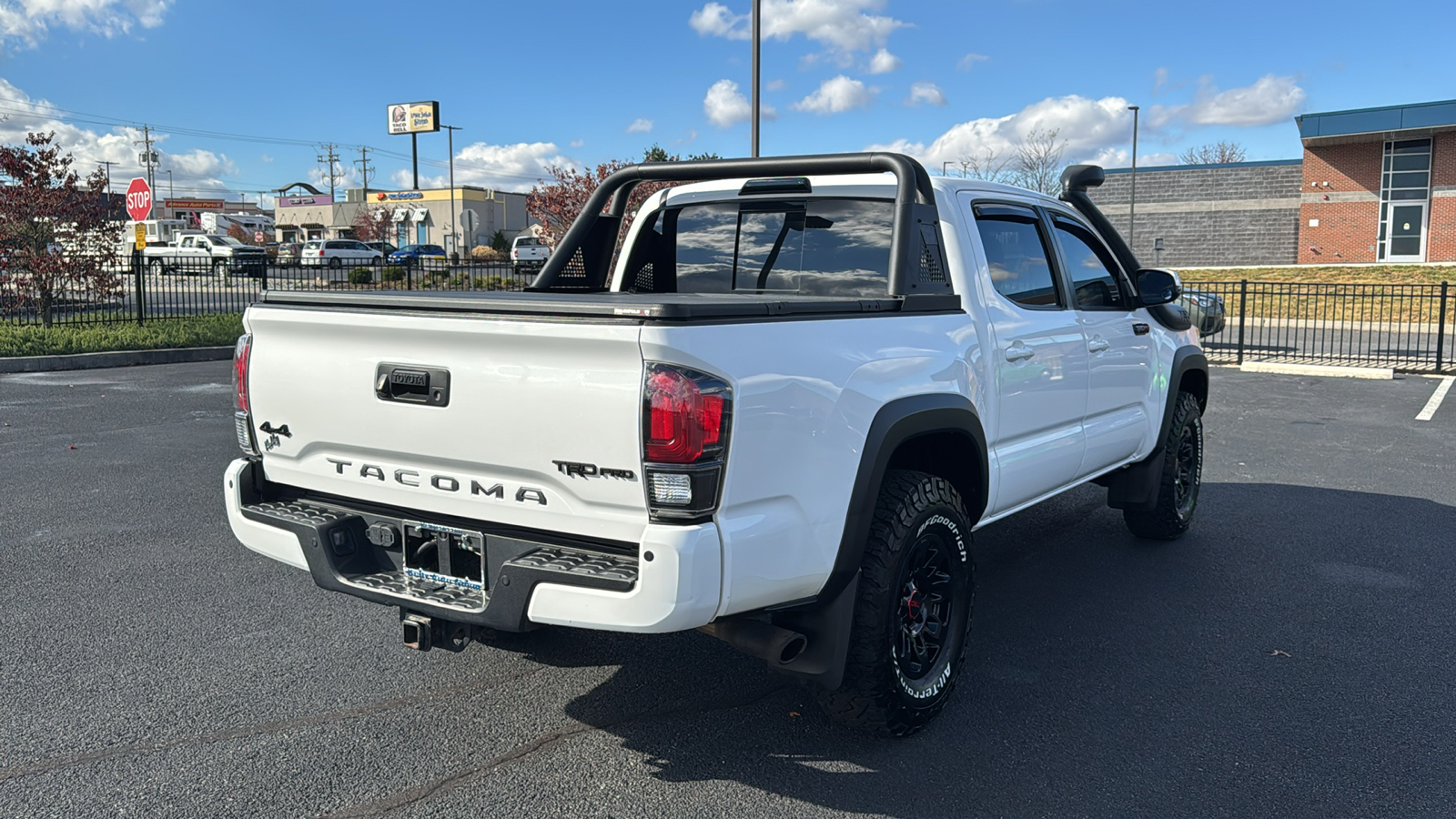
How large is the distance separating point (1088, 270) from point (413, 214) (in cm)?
7728

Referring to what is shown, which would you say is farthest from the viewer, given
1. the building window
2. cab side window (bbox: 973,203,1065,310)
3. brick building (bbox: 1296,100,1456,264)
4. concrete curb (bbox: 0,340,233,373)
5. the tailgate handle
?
the building window

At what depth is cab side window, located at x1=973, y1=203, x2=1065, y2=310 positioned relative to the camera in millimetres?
4594

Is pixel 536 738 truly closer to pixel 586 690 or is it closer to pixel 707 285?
pixel 586 690

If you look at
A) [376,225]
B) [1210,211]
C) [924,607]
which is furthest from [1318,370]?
[376,225]

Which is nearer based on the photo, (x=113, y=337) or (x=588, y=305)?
(x=588, y=305)

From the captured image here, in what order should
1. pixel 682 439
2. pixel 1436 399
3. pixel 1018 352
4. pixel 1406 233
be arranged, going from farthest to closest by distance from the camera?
pixel 1406 233
pixel 1436 399
pixel 1018 352
pixel 682 439

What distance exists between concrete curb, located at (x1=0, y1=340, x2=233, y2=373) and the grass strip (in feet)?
0.83

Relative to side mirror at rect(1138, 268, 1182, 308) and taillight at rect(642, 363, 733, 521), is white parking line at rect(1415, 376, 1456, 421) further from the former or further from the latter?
taillight at rect(642, 363, 733, 521)

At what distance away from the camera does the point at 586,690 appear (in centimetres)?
412

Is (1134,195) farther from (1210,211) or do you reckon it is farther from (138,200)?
(138,200)

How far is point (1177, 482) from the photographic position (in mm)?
6211

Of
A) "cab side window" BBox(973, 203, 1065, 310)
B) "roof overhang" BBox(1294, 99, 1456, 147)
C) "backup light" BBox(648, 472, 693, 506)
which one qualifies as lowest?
"backup light" BBox(648, 472, 693, 506)

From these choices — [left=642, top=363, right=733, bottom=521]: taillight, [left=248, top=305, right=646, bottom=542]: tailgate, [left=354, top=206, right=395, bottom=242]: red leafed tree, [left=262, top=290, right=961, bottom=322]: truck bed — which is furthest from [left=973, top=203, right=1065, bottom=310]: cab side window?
[left=354, top=206, right=395, bottom=242]: red leafed tree

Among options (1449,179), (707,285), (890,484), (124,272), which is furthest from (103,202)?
(1449,179)
